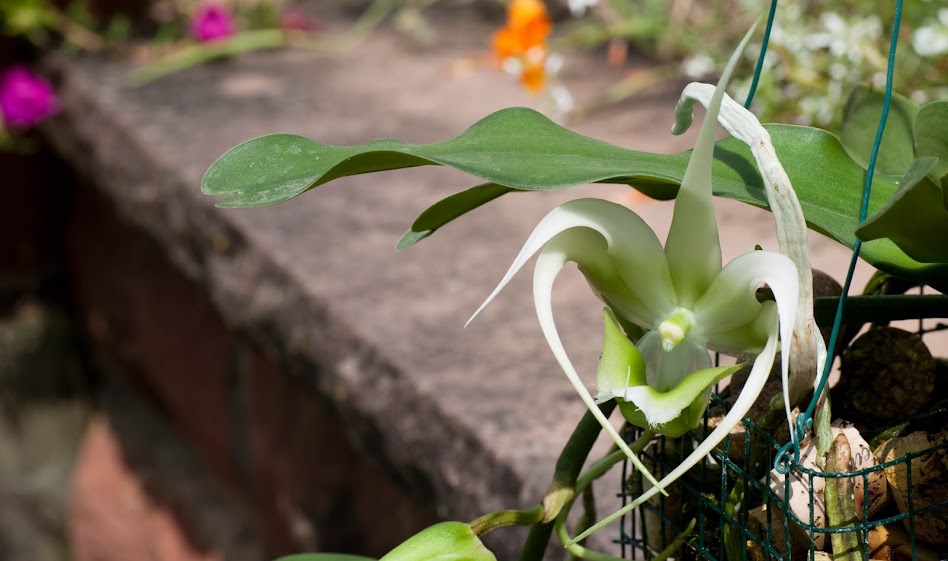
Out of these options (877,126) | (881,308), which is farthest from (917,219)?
(877,126)

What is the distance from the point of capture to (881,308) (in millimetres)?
407

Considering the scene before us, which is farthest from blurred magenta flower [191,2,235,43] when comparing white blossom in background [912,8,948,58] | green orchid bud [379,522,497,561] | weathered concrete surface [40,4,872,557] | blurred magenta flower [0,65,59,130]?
green orchid bud [379,522,497,561]

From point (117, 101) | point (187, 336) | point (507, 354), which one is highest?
point (117, 101)

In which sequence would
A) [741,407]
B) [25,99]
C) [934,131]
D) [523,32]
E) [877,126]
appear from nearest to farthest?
1. [741,407]
2. [934,131]
3. [877,126]
4. [523,32]
5. [25,99]

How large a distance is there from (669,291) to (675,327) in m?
0.02

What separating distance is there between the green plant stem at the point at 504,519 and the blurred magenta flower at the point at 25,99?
1.60 m

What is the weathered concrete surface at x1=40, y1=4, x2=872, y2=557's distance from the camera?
801mm

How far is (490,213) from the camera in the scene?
1.21m

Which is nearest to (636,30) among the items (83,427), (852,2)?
(852,2)

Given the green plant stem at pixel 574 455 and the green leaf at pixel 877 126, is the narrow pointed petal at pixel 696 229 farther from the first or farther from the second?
the green leaf at pixel 877 126

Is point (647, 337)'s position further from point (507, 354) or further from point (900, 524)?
point (507, 354)

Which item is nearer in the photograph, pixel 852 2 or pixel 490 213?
pixel 490 213

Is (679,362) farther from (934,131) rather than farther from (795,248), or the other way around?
(934,131)

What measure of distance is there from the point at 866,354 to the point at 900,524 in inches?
2.8
